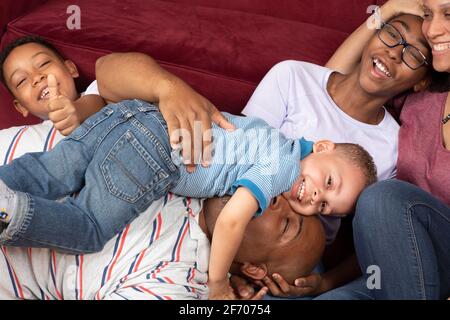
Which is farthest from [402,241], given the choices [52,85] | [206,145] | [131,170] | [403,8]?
[52,85]

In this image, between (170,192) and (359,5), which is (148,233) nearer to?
(170,192)

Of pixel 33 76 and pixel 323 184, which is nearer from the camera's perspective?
pixel 323 184

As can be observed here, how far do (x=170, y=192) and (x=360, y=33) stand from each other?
2.48 feet

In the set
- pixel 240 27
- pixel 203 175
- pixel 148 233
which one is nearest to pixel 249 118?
pixel 203 175

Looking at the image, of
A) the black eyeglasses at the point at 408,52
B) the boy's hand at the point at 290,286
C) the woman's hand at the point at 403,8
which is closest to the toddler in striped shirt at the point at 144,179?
the boy's hand at the point at 290,286

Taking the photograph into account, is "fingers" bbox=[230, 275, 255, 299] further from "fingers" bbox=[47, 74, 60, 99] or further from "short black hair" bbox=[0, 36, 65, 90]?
"short black hair" bbox=[0, 36, 65, 90]

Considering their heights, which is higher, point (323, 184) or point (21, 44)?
point (21, 44)

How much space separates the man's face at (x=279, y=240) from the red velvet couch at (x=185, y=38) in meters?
0.48

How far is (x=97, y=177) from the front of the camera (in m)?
1.12

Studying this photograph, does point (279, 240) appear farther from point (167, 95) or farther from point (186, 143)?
point (167, 95)

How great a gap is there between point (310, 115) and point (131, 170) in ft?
1.91

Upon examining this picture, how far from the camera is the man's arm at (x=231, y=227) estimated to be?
111cm

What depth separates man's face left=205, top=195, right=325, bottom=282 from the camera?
1.21 m

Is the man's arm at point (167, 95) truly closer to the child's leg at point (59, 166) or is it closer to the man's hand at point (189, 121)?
the man's hand at point (189, 121)
